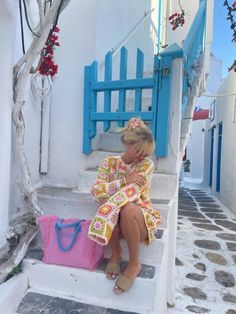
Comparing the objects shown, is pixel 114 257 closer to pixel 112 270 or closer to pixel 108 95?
pixel 112 270

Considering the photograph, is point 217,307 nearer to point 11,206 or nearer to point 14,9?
point 11,206

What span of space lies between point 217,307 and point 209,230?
2.23m

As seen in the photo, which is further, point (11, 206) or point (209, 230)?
point (209, 230)

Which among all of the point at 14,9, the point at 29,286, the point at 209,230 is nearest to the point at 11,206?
the point at 29,286

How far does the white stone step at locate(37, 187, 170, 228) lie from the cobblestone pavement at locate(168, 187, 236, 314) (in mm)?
832

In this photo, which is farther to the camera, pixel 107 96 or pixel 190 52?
pixel 190 52

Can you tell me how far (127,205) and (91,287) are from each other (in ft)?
1.75

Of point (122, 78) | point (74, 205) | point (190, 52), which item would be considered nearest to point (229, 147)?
point (190, 52)

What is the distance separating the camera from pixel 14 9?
77.2 inches

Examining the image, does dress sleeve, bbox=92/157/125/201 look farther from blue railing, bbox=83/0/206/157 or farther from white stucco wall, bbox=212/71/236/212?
white stucco wall, bbox=212/71/236/212

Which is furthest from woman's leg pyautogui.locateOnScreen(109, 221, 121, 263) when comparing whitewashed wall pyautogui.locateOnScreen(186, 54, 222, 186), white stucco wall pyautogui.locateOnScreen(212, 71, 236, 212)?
whitewashed wall pyautogui.locateOnScreen(186, 54, 222, 186)

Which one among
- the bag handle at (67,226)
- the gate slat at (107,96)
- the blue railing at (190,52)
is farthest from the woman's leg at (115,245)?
the blue railing at (190,52)

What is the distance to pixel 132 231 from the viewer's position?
168cm

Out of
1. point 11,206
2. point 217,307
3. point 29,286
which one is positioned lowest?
point 217,307
